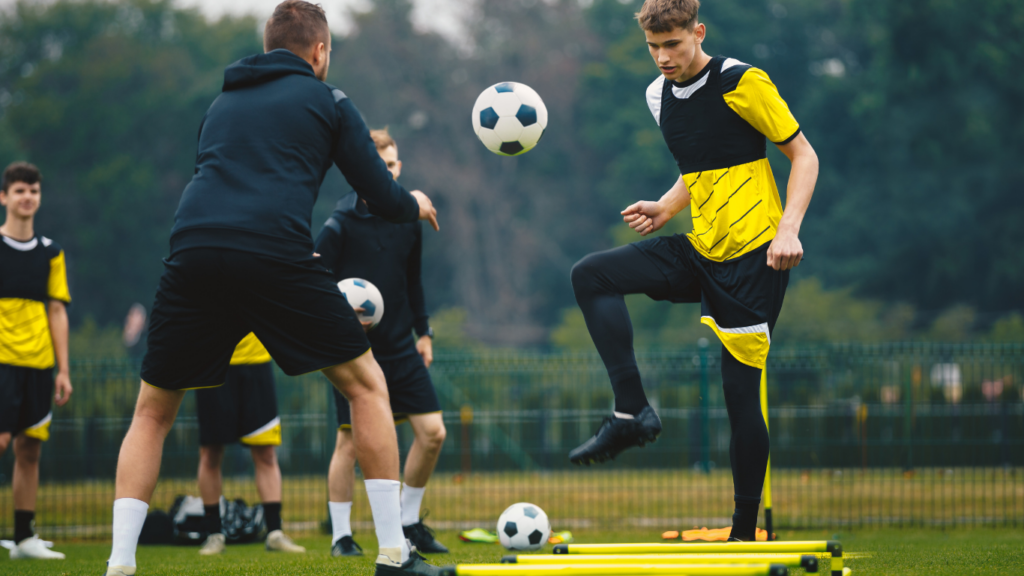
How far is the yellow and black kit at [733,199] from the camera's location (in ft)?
14.4

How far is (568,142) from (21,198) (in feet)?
138

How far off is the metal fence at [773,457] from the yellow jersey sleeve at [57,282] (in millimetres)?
2606

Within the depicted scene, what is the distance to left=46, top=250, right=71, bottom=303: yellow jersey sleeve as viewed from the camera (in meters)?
7.12

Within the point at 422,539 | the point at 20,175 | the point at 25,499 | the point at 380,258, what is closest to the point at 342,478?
the point at 422,539

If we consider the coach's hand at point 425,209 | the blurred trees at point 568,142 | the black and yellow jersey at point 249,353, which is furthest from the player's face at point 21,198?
the blurred trees at point 568,142

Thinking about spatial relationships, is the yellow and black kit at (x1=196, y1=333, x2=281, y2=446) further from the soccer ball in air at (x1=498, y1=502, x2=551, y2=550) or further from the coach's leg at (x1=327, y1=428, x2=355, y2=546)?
the soccer ball in air at (x1=498, y1=502, x2=551, y2=550)

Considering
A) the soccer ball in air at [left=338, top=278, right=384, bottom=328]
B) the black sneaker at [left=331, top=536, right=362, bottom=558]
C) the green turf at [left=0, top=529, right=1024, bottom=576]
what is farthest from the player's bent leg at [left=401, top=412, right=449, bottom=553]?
the soccer ball in air at [left=338, top=278, right=384, bottom=328]

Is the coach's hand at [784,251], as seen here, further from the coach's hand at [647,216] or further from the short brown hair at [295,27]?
the short brown hair at [295,27]

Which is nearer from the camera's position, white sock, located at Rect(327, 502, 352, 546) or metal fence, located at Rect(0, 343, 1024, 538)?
white sock, located at Rect(327, 502, 352, 546)

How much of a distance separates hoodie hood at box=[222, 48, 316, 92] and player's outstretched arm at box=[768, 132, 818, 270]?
78.0 inches

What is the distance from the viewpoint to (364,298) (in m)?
5.98

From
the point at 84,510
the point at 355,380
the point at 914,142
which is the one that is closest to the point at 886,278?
the point at 914,142

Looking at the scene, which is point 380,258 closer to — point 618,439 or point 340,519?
point 340,519

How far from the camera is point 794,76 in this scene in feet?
148
